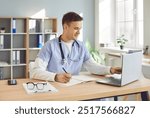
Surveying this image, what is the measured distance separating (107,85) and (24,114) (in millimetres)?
698

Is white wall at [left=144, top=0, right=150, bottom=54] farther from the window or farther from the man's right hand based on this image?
the man's right hand

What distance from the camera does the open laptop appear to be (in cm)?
172

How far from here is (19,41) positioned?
506 centimetres

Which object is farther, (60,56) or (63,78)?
(60,56)

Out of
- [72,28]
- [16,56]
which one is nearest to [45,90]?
[72,28]

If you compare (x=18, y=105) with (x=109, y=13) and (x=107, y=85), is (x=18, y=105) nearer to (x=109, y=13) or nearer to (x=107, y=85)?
(x=107, y=85)

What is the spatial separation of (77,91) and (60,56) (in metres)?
0.65

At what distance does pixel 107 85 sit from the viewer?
1.84 m

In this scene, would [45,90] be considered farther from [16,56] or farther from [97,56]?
[97,56]

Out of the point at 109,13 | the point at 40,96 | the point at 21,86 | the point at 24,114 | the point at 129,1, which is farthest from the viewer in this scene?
the point at 109,13

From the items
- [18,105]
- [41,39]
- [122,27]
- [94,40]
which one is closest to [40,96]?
[18,105]

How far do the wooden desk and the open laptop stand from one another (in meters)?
0.05

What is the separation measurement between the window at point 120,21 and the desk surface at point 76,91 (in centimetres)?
287

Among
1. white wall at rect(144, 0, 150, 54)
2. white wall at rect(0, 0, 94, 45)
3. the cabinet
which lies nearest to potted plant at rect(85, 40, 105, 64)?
white wall at rect(0, 0, 94, 45)
